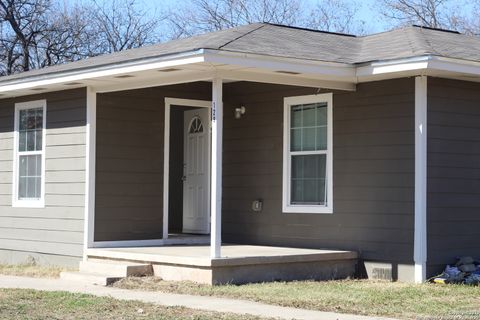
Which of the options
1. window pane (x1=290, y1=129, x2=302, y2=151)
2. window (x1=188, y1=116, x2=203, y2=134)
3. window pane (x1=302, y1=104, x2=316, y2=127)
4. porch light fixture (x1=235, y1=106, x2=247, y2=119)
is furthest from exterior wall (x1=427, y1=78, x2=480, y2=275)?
window (x1=188, y1=116, x2=203, y2=134)

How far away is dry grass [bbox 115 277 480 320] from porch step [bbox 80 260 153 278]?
22 centimetres

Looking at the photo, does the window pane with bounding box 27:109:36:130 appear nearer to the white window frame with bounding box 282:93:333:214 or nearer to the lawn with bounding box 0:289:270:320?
the white window frame with bounding box 282:93:333:214

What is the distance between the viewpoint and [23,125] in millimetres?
14664

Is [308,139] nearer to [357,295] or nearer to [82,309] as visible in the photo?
[357,295]

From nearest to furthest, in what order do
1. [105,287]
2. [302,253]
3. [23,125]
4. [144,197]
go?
[105,287]
[302,253]
[144,197]
[23,125]

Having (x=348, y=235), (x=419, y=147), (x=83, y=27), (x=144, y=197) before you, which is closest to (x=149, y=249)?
(x=144, y=197)

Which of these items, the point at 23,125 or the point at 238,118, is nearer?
the point at 238,118

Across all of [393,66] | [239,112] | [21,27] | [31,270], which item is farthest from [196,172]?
[21,27]

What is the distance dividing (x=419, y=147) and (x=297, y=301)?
316cm

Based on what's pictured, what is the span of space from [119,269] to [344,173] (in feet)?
11.6

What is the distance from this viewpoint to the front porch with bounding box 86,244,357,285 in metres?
10.7

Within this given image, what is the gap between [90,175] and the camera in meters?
13.0

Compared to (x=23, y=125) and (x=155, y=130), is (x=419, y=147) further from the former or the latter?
Answer: (x=23, y=125)

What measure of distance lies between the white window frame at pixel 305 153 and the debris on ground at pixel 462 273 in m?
1.94
